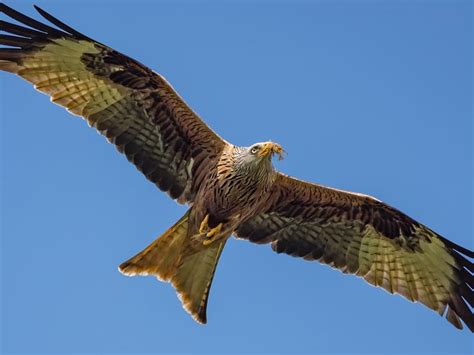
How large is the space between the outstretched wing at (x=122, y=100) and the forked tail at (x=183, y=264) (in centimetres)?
74

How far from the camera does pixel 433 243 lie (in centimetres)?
1825

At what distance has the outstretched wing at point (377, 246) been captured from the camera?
59.2 feet

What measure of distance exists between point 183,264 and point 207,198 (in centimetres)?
101

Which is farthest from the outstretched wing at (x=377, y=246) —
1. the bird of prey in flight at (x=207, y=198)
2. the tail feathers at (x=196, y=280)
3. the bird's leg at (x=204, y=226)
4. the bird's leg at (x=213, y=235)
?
the bird's leg at (x=204, y=226)

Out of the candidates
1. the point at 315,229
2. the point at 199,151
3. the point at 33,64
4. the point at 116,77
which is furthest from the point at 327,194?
the point at 33,64

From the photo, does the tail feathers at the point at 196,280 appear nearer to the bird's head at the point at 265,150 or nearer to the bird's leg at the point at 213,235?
the bird's leg at the point at 213,235

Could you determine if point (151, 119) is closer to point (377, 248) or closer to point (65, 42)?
point (65, 42)

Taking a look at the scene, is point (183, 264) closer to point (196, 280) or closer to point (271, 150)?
point (196, 280)

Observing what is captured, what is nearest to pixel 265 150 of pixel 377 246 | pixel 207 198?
pixel 207 198

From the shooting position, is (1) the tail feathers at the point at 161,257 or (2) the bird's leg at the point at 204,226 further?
(1) the tail feathers at the point at 161,257

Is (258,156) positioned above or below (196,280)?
above

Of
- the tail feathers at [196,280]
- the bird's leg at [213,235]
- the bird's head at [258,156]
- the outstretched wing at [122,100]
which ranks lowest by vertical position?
the tail feathers at [196,280]

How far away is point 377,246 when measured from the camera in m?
18.4

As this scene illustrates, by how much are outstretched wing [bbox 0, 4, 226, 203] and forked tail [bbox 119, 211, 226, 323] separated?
29.3 inches
